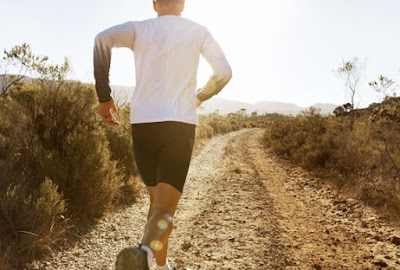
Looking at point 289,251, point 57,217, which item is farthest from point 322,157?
point 57,217

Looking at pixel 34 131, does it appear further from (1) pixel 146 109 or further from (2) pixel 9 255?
(1) pixel 146 109

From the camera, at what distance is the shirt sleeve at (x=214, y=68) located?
7.90ft

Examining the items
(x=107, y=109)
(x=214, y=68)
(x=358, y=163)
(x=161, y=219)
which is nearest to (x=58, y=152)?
(x=107, y=109)

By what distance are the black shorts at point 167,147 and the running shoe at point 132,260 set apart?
1.47ft

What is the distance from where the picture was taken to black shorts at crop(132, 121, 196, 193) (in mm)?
2229

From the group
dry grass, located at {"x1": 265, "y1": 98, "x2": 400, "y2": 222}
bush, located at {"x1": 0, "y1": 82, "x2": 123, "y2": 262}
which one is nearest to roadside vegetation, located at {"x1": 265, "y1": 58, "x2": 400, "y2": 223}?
dry grass, located at {"x1": 265, "y1": 98, "x2": 400, "y2": 222}

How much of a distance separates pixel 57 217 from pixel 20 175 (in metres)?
0.77

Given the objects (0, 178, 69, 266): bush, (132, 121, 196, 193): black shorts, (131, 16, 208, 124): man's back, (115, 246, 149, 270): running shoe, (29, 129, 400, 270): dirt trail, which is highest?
(131, 16, 208, 124): man's back

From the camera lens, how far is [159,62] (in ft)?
7.38

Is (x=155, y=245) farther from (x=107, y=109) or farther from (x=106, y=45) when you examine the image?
(x=106, y=45)

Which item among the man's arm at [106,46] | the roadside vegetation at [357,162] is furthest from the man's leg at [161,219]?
the roadside vegetation at [357,162]

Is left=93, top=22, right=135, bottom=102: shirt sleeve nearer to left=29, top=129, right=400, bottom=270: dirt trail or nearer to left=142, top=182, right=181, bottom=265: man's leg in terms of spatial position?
left=142, top=182, right=181, bottom=265: man's leg

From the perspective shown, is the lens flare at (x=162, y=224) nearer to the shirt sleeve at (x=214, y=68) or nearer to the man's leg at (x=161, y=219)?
the man's leg at (x=161, y=219)

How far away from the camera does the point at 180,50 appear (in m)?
2.25
